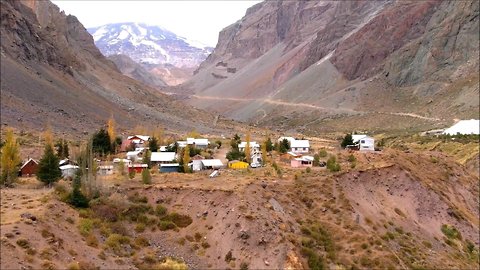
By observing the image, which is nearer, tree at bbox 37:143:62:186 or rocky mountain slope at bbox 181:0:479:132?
tree at bbox 37:143:62:186

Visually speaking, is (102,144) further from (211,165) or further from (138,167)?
(211,165)

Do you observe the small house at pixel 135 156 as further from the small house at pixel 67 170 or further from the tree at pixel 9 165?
the tree at pixel 9 165

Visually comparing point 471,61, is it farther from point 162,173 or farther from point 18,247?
point 18,247

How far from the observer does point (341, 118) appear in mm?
155125

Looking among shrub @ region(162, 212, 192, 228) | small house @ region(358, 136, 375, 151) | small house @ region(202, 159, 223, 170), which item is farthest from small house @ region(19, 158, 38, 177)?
small house @ region(358, 136, 375, 151)

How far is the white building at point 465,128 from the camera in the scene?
102 meters

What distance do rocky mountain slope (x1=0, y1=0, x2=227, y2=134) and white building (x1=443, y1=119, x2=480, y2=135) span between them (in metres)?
60.4

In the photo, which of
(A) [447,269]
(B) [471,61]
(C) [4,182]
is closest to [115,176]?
(C) [4,182]

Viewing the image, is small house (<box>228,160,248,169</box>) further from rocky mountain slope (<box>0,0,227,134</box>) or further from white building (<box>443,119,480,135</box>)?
white building (<box>443,119,480,135</box>)

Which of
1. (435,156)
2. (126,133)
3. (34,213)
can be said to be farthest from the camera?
(126,133)

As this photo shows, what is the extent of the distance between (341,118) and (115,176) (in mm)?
117285

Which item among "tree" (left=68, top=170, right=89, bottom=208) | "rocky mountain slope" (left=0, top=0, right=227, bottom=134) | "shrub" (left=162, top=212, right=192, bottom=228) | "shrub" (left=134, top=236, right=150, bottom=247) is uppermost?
"rocky mountain slope" (left=0, top=0, right=227, bottom=134)

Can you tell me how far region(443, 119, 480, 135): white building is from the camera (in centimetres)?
10214

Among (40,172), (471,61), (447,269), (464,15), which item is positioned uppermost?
(464,15)
